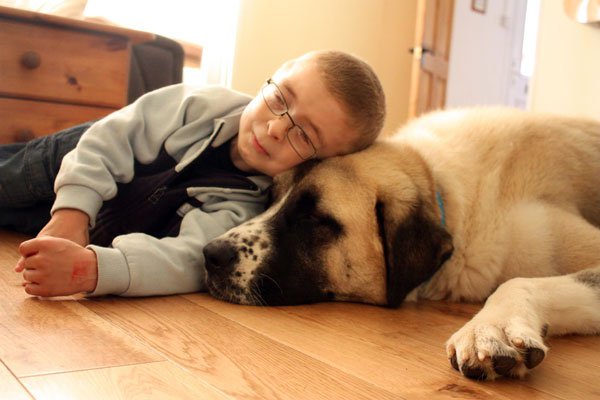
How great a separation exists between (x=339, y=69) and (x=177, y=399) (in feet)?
3.47

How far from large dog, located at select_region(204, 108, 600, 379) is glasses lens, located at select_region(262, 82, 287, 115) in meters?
0.17

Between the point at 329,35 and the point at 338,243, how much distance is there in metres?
3.93

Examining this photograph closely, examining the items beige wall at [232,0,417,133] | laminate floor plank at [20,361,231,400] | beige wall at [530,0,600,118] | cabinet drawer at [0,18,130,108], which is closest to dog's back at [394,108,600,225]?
laminate floor plank at [20,361,231,400]

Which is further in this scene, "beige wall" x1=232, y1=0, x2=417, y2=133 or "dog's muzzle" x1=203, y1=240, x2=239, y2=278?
"beige wall" x1=232, y1=0, x2=417, y2=133

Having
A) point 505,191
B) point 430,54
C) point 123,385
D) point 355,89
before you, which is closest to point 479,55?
point 430,54

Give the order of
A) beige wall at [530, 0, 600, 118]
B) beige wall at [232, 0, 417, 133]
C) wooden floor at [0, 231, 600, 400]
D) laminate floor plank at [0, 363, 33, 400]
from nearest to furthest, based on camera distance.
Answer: laminate floor plank at [0, 363, 33, 400] → wooden floor at [0, 231, 600, 400] → beige wall at [530, 0, 600, 118] → beige wall at [232, 0, 417, 133]

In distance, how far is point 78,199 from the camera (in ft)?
5.02

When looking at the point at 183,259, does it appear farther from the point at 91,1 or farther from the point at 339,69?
the point at 91,1

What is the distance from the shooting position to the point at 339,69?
5.32ft

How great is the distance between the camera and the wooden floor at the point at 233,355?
2.83ft

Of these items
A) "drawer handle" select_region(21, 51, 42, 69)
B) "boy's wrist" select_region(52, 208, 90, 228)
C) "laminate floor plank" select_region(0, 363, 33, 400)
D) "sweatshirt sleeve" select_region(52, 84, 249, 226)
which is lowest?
"laminate floor plank" select_region(0, 363, 33, 400)

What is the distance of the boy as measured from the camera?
143 cm

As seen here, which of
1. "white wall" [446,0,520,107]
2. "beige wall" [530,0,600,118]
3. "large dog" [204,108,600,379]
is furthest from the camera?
"white wall" [446,0,520,107]

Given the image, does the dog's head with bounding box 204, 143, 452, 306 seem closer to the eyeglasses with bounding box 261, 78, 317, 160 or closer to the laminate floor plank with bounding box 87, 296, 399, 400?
the eyeglasses with bounding box 261, 78, 317, 160
